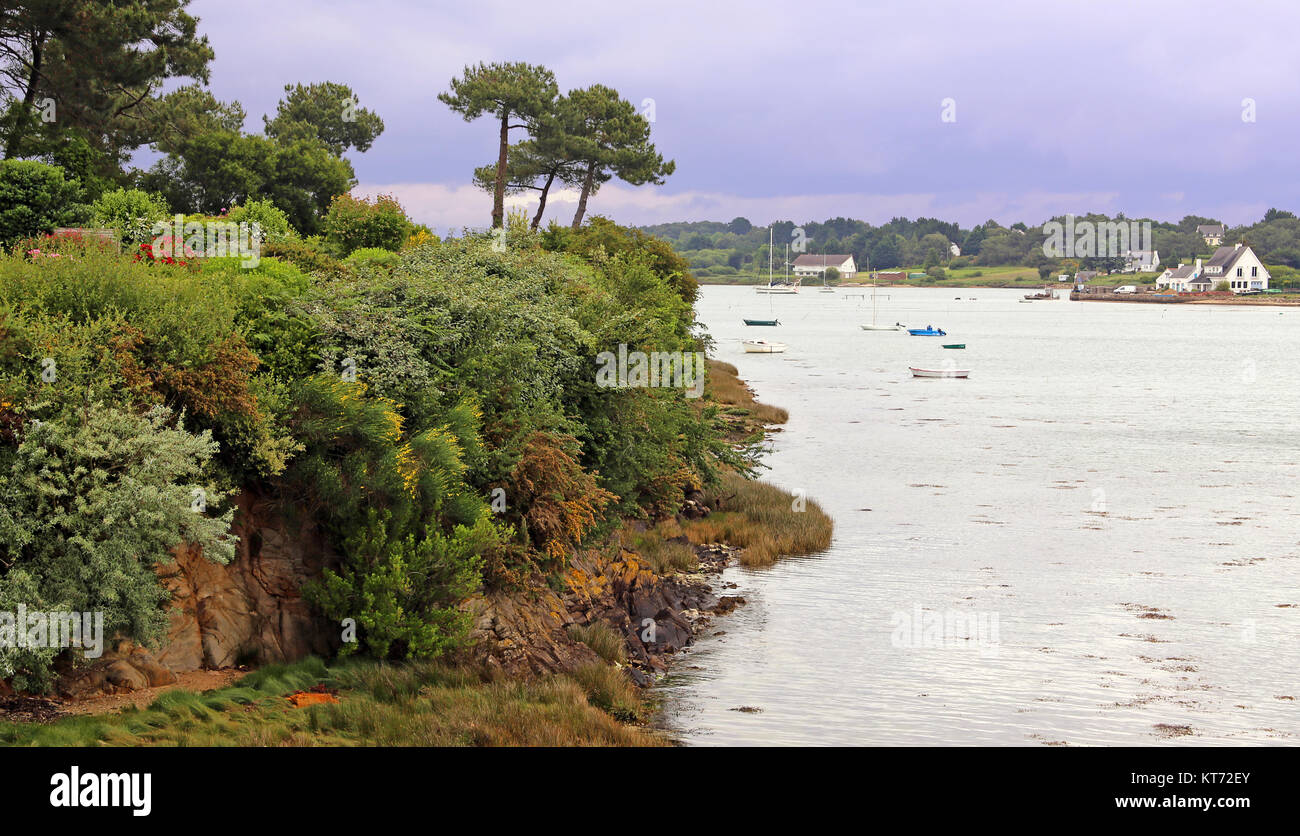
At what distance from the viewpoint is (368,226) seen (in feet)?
105

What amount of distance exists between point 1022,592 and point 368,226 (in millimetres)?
19853

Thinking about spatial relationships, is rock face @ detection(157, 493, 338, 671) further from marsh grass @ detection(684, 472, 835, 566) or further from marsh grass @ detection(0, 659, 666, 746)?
marsh grass @ detection(684, 472, 835, 566)

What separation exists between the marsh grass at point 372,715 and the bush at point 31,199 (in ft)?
68.5

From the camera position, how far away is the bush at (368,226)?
31734 millimetres

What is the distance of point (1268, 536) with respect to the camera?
31797mm

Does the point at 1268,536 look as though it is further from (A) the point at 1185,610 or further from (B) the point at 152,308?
(B) the point at 152,308

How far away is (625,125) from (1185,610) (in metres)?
57.6

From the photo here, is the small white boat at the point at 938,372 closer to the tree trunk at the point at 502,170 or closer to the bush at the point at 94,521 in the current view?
the tree trunk at the point at 502,170

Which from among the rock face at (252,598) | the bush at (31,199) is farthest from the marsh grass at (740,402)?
the rock face at (252,598)

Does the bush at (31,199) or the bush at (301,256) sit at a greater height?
the bush at (31,199)

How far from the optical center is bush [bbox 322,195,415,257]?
3173 cm

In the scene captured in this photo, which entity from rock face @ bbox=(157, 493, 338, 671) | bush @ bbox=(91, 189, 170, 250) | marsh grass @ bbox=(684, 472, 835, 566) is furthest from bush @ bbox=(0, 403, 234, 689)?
marsh grass @ bbox=(684, 472, 835, 566)

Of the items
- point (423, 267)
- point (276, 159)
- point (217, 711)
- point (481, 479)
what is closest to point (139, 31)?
point (276, 159)
